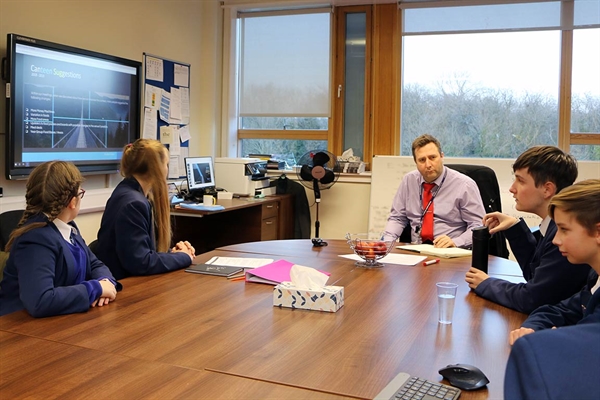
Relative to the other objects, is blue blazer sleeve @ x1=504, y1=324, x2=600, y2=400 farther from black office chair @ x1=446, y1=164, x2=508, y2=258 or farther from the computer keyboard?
black office chair @ x1=446, y1=164, x2=508, y2=258

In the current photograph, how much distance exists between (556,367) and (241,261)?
1.71 metres

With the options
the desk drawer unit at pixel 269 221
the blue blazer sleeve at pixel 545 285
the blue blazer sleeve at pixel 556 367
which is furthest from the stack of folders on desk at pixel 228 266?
the desk drawer unit at pixel 269 221

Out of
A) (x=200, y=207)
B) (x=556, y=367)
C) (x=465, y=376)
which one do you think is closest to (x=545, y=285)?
(x=465, y=376)

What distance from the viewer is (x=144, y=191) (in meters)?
2.43

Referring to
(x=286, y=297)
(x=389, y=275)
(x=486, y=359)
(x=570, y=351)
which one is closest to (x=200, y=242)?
(x=389, y=275)

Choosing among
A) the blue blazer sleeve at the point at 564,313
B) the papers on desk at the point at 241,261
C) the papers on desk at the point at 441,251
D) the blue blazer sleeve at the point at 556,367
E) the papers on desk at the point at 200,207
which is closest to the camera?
the blue blazer sleeve at the point at 556,367

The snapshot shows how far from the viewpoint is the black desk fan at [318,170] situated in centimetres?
499

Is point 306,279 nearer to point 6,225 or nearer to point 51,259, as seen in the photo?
point 51,259

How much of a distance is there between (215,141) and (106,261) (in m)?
3.32

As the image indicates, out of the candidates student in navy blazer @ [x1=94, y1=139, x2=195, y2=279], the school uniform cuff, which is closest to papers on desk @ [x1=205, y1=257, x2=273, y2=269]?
student in navy blazer @ [x1=94, y1=139, x2=195, y2=279]

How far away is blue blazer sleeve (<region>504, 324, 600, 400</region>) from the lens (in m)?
0.73

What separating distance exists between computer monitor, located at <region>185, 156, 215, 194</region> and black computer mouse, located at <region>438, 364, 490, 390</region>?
3.53 m

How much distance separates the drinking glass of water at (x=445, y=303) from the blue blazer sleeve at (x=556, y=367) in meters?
0.83

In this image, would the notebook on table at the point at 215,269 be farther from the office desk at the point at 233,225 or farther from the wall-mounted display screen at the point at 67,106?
the office desk at the point at 233,225
